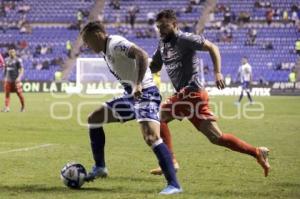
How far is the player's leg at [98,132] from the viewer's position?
898cm

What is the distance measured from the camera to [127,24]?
52.2 meters

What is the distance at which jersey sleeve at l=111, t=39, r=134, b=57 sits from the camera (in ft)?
26.6

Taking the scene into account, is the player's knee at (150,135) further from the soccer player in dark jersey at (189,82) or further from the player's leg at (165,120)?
the player's leg at (165,120)

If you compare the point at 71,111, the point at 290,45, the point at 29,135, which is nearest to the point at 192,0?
the point at 290,45

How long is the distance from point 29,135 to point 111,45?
8.55 metres

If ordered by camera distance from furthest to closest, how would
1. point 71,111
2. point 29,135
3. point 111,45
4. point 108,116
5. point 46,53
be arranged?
point 46,53
point 71,111
point 29,135
point 108,116
point 111,45

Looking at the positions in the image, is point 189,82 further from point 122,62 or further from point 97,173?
point 97,173

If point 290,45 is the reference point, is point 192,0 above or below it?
above

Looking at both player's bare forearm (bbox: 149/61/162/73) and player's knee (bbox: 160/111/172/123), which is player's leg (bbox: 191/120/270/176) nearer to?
player's knee (bbox: 160/111/172/123)

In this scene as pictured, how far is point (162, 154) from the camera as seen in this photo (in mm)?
7992

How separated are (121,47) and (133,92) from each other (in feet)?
1.81

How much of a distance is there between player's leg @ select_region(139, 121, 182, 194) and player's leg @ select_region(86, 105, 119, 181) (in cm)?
92

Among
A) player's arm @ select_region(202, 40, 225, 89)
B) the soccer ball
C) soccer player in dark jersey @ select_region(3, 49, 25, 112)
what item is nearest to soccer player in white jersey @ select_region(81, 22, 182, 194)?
the soccer ball

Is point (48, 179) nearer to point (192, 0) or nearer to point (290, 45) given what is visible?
point (290, 45)
